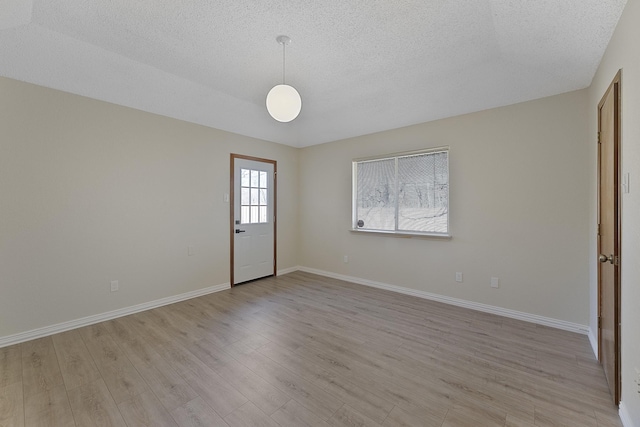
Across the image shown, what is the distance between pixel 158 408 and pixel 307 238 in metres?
3.76

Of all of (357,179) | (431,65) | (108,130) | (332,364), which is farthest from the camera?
(357,179)

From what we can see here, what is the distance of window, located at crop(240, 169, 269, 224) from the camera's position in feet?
14.8

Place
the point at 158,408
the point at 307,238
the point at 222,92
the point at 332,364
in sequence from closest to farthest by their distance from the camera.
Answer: the point at 158,408 < the point at 332,364 < the point at 222,92 < the point at 307,238

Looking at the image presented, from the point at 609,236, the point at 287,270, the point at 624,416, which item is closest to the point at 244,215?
the point at 287,270

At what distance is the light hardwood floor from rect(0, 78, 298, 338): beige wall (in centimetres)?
44

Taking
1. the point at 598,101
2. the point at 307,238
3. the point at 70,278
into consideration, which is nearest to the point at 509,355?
the point at 598,101

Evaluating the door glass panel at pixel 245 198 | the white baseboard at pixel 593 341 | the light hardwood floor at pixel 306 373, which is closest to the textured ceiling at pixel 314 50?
the door glass panel at pixel 245 198

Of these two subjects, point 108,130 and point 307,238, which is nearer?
point 108,130

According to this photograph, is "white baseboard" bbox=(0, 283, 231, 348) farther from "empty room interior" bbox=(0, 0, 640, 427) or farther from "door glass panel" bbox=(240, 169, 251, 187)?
"door glass panel" bbox=(240, 169, 251, 187)

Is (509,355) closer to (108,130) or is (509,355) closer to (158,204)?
(158,204)

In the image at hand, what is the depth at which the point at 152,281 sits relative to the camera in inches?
136

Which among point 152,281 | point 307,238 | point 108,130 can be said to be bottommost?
point 152,281

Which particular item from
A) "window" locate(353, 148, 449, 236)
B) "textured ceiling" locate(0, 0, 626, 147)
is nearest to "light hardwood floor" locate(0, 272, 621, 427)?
"window" locate(353, 148, 449, 236)

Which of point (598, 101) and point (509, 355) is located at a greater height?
point (598, 101)
